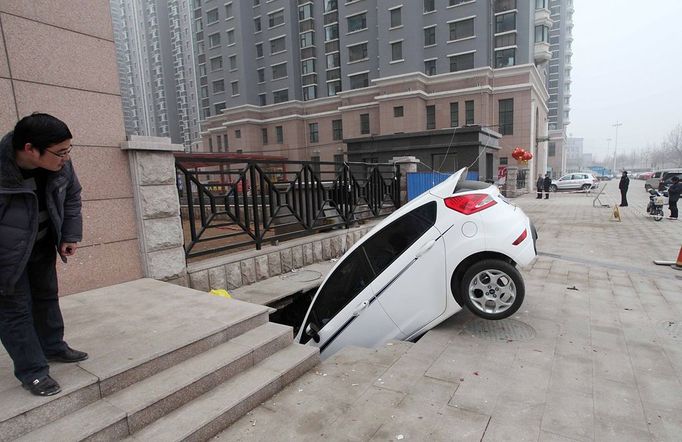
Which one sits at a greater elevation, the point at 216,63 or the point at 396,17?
the point at 216,63

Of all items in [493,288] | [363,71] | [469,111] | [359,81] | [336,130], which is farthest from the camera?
[336,130]

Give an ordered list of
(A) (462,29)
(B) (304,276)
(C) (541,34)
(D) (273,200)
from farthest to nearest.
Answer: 1. (C) (541,34)
2. (A) (462,29)
3. (D) (273,200)
4. (B) (304,276)

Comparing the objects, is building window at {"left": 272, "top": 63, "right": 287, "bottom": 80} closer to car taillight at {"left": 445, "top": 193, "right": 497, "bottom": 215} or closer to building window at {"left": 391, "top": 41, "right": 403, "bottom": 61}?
building window at {"left": 391, "top": 41, "right": 403, "bottom": 61}

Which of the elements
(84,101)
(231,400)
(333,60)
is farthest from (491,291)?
(333,60)

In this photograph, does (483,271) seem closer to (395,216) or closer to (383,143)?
(395,216)

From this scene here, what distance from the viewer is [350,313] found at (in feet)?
13.4

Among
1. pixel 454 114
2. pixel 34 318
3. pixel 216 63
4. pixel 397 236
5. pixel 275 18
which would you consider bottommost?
pixel 34 318

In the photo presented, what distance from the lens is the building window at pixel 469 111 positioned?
3381 centimetres

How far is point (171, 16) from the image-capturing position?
73.3m

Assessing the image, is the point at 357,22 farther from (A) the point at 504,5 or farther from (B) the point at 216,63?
(B) the point at 216,63

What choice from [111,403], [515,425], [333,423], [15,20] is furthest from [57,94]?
[515,425]

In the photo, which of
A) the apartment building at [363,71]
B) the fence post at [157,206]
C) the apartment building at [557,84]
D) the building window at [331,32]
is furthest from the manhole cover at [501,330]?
the apartment building at [557,84]

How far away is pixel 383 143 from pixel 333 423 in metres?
20.2

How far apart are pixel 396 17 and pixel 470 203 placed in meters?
37.9
